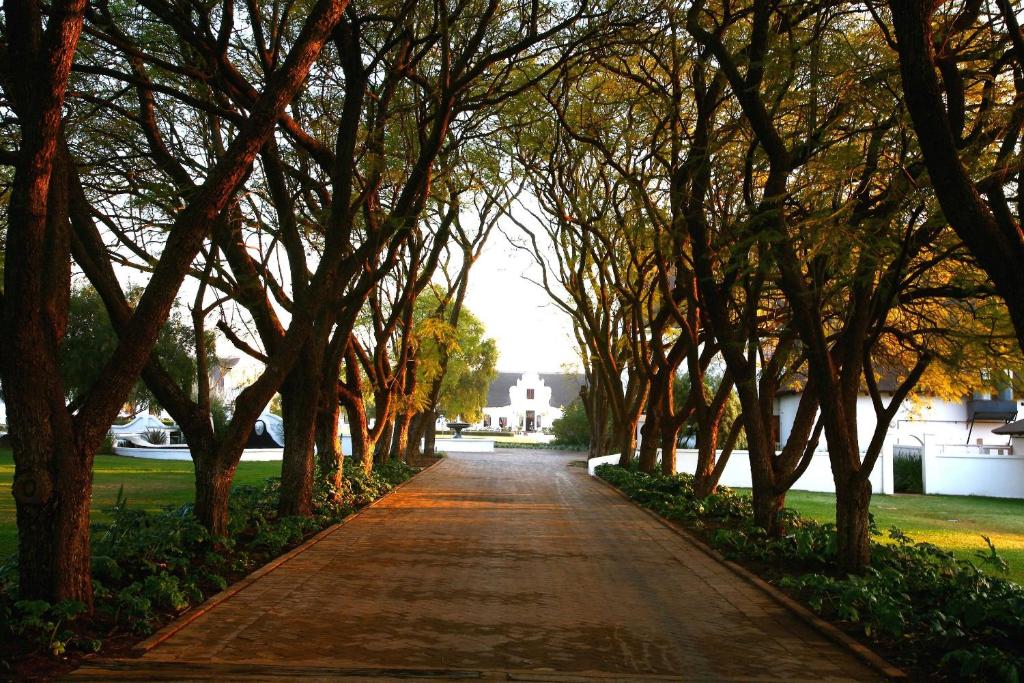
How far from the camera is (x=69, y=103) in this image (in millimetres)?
10820

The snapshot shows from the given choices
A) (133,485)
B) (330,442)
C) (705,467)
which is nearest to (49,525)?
(330,442)

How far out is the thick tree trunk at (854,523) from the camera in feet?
29.3

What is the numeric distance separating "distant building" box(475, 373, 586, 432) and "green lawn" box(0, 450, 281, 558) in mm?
55571

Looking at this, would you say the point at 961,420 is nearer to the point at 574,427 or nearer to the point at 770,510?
the point at 574,427

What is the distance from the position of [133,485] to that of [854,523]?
17.1 m

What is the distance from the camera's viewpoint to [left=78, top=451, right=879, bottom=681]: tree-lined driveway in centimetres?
571

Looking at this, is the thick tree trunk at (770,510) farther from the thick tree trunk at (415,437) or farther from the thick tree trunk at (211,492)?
the thick tree trunk at (415,437)

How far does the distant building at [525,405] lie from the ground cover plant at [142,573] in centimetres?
7196

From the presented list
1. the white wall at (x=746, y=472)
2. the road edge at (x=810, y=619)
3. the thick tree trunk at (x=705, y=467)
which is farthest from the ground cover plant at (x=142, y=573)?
the white wall at (x=746, y=472)

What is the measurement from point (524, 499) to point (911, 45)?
14.3m

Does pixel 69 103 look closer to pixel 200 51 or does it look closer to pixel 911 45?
pixel 200 51

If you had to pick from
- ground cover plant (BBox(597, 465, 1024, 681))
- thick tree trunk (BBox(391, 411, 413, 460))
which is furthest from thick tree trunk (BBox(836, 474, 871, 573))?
thick tree trunk (BBox(391, 411, 413, 460))

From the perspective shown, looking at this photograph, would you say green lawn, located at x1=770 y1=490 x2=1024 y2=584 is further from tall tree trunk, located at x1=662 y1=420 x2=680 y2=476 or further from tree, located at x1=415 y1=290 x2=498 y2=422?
tree, located at x1=415 y1=290 x2=498 y2=422

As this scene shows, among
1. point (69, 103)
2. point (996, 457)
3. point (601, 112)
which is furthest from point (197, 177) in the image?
point (996, 457)
